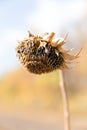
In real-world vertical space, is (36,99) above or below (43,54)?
above

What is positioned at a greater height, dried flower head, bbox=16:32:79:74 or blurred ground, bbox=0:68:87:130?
blurred ground, bbox=0:68:87:130

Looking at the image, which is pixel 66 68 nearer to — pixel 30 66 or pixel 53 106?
pixel 30 66

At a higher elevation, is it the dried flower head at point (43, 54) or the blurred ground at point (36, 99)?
the blurred ground at point (36, 99)

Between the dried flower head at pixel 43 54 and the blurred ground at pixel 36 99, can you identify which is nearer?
the dried flower head at pixel 43 54

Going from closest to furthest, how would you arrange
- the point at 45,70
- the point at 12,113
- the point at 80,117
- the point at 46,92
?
the point at 45,70 → the point at 80,117 → the point at 12,113 → the point at 46,92

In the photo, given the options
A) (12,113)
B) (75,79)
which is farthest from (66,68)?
(75,79)

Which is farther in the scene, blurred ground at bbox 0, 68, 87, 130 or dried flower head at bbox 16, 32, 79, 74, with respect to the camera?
blurred ground at bbox 0, 68, 87, 130

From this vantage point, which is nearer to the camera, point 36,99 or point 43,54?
point 43,54

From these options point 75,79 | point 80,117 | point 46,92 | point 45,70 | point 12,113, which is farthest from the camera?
point 46,92
